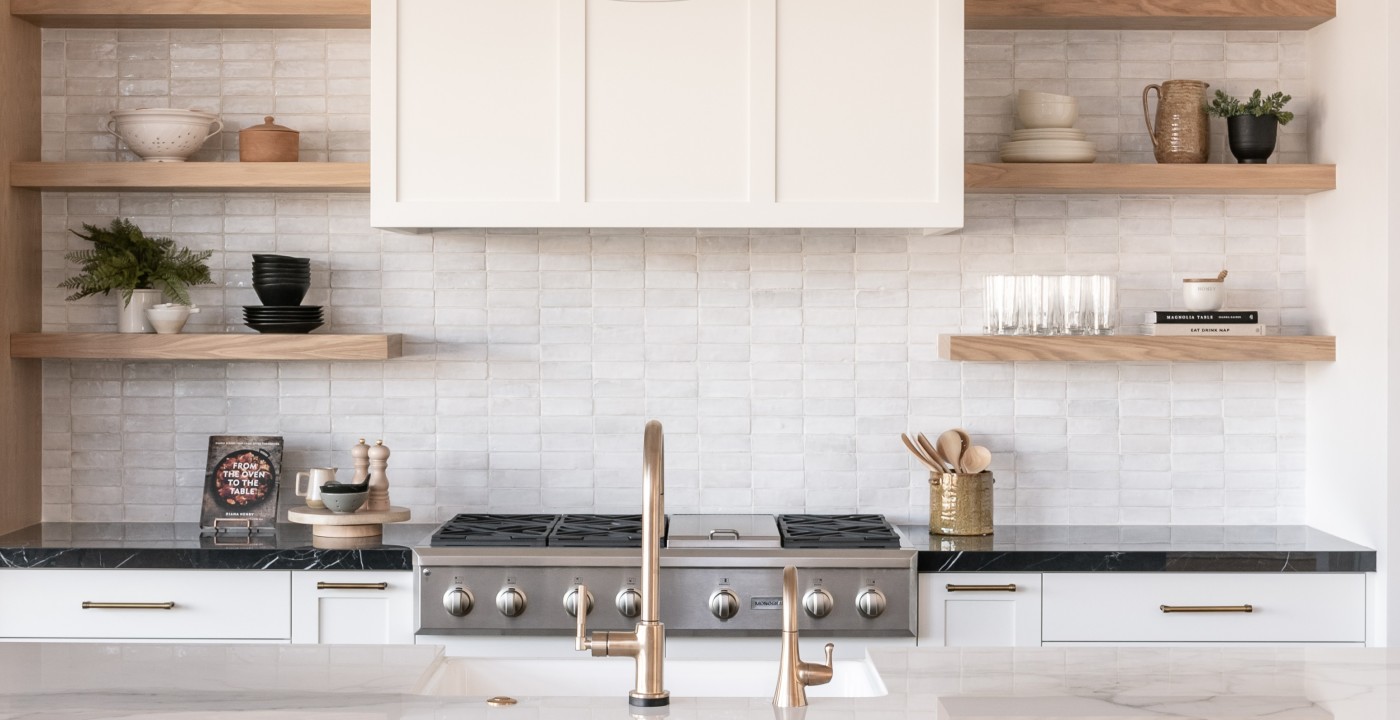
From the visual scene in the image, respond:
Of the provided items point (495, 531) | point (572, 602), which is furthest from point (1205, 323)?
point (495, 531)

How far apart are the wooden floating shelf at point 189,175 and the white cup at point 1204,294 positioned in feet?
7.21

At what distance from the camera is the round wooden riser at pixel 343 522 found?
3.15 meters

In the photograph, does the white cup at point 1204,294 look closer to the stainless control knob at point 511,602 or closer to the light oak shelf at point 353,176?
the light oak shelf at point 353,176

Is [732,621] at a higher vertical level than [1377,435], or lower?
lower

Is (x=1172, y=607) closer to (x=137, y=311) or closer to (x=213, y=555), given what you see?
(x=213, y=555)

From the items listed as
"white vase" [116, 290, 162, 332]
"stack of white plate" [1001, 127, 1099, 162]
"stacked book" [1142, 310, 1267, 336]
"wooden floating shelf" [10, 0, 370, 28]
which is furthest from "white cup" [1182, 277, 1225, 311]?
"white vase" [116, 290, 162, 332]

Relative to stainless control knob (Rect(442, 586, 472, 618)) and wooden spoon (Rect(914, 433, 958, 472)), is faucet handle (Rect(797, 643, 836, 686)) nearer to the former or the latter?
stainless control knob (Rect(442, 586, 472, 618))

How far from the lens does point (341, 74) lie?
3.56 m

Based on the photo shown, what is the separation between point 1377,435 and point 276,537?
9.08 ft

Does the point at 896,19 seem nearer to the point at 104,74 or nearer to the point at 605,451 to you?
the point at 605,451

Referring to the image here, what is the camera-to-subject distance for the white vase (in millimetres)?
3406

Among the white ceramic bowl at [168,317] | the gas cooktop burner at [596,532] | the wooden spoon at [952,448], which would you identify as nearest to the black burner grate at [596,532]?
the gas cooktop burner at [596,532]

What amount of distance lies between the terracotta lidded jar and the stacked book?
2.34 metres

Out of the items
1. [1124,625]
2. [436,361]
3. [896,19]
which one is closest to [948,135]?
[896,19]
